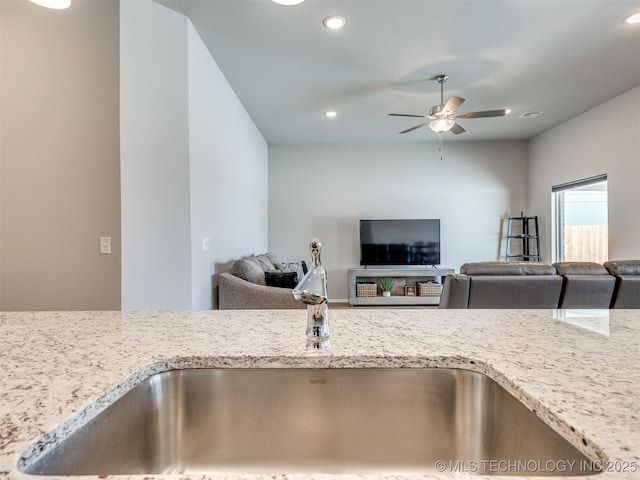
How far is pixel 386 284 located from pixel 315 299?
4.77 metres

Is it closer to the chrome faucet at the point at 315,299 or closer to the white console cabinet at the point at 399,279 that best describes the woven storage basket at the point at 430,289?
the white console cabinet at the point at 399,279

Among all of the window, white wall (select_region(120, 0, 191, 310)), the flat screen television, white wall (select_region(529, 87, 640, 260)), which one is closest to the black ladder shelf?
the window

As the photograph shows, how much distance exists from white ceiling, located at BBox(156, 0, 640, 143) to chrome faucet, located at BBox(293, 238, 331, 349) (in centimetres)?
237

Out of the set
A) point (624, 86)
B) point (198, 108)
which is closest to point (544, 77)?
point (624, 86)

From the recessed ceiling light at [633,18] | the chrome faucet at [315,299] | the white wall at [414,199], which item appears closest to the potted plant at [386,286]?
the white wall at [414,199]

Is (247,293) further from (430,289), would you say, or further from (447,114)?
(430,289)

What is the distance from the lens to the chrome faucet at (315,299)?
714 millimetres

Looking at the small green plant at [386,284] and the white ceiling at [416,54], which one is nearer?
the white ceiling at [416,54]

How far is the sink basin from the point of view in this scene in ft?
2.19

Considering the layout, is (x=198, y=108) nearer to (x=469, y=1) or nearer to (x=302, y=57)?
(x=302, y=57)

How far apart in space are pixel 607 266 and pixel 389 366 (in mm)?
2542

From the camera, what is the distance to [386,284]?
5.33 m

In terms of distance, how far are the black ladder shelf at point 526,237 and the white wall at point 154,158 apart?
17.3ft

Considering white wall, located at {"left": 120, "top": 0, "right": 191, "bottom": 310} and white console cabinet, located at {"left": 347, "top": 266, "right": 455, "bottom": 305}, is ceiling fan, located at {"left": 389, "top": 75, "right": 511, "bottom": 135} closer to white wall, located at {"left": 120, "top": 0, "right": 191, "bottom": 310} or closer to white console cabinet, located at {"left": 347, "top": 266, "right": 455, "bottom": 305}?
white wall, located at {"left": 120, "top": 0, "right": 191, "bottom": 310}
